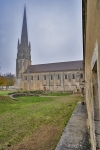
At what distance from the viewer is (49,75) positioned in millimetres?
63156

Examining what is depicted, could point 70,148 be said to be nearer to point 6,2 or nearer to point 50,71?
point 50,71

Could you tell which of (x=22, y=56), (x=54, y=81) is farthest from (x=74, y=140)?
(x=22, y=56)

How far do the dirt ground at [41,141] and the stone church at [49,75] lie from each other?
4976 centimetres

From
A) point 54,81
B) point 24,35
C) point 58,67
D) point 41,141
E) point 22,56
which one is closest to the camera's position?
point 41,141

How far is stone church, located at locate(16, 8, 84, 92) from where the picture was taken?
58.7 meters

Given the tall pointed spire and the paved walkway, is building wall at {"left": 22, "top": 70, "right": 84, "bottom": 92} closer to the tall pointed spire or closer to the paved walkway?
the tall pointed spire

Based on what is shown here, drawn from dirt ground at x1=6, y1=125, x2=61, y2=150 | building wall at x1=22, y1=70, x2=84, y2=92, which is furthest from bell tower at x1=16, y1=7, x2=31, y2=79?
dirt ground at x1=6, y1=125, x2=61, y2=150

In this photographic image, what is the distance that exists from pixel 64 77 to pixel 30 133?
180 ft

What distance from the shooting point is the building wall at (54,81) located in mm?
57969

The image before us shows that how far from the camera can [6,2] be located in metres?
166

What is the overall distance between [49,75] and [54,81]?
3.39 meters

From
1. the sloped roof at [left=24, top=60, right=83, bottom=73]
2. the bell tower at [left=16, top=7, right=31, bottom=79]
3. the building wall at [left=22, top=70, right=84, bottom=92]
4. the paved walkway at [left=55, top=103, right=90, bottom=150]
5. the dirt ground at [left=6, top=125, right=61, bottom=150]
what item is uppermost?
the bell tower at [left=16, top=7, right=31, bottom=79]

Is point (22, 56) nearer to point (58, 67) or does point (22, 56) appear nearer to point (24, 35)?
point (24, 35)

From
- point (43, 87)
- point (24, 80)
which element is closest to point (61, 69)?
point (43, 87)
